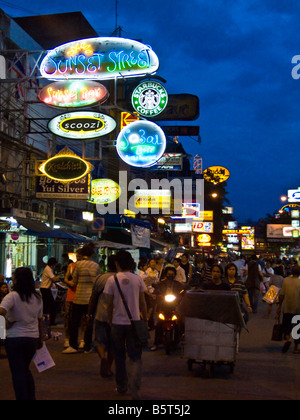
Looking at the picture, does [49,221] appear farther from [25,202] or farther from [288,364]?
[288,364]

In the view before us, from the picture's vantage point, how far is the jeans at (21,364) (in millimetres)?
5441

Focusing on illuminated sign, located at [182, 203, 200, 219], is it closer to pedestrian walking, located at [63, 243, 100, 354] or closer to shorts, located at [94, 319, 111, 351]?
pedestrian walking, located at [63, 243, 100, 354]

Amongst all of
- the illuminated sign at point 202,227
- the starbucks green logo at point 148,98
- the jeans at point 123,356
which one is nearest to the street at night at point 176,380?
the jeans at point 123,356

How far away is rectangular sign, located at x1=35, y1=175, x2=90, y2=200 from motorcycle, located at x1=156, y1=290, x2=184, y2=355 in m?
7.99

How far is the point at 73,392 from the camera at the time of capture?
275 inches

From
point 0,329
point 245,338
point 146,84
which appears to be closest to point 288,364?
point 245,338

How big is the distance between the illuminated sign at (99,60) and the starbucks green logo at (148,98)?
405cm

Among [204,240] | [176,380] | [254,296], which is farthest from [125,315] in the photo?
[204,240]

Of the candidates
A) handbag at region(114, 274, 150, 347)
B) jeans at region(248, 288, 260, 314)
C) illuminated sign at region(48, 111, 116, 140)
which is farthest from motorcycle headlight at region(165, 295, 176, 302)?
jeans at region(248, 288, 260, 314)

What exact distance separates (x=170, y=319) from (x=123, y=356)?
362 centimetres

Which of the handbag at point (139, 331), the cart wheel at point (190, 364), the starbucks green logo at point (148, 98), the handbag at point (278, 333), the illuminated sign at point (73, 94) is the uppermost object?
the starbucks green logo at point (148, 98)

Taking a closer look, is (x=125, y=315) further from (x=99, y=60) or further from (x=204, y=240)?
(x=204, y=240)

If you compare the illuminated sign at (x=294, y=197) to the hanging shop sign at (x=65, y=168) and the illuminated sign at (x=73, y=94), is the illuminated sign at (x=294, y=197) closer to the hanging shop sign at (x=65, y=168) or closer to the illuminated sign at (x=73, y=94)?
the illuminated sign at (x=73, y=94)

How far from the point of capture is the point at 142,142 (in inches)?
765
